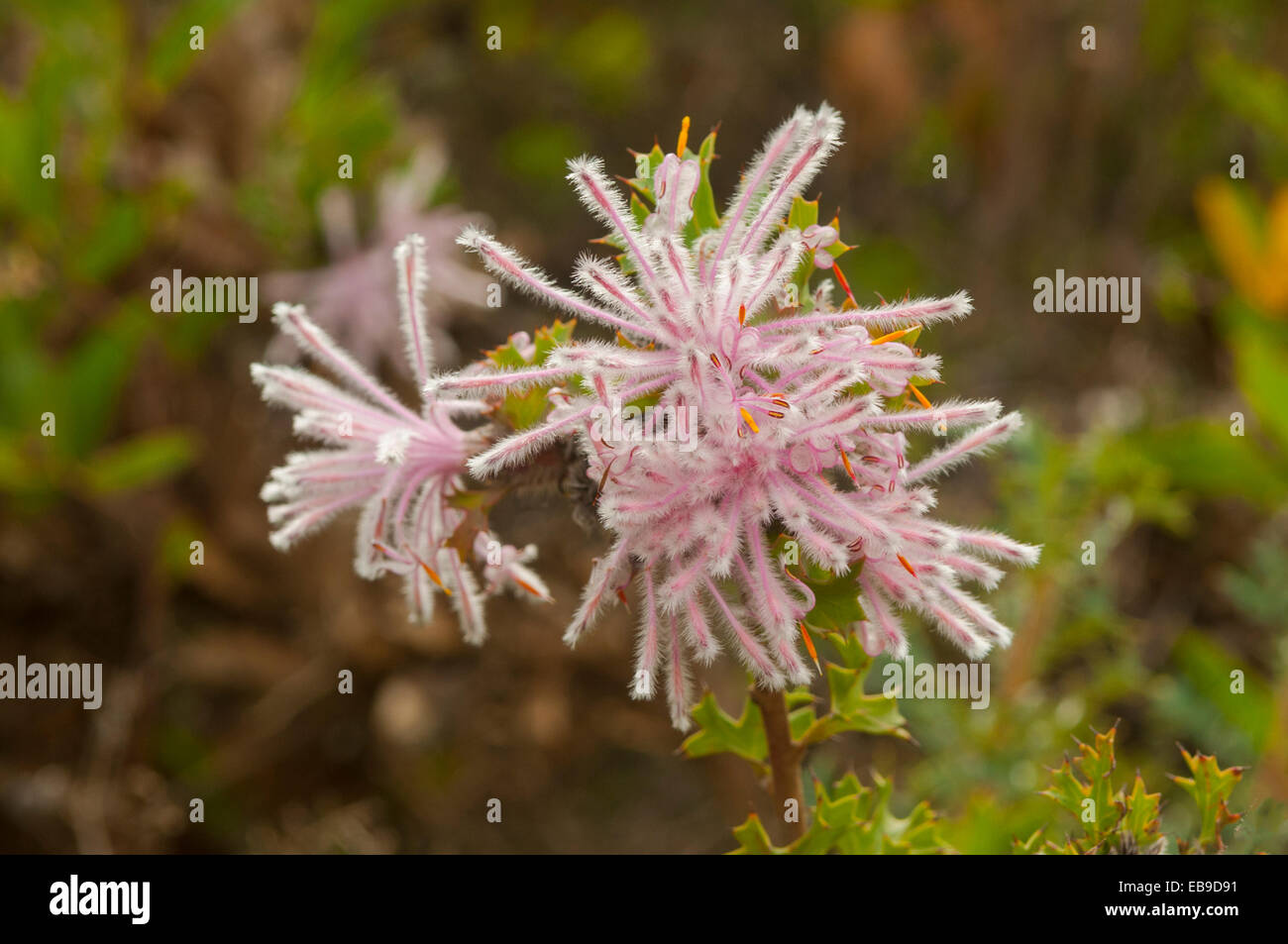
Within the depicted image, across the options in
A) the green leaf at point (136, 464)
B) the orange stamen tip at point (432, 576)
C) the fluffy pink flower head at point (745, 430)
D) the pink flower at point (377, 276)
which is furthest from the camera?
the pink flower at point (377, 276)

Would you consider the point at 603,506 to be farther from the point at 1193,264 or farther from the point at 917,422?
the point at 1193,264

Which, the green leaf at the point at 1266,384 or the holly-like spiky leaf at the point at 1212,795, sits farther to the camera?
the green leaf at the point at 1266,384

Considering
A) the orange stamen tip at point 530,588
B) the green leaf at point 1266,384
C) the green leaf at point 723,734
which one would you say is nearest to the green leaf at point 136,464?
the orange stamen tip at point 530,588

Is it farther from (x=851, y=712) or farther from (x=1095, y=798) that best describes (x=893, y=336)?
(x=1095, y=798)

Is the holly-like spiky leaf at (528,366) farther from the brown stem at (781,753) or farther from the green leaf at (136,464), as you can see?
the green leaf at (136,464)

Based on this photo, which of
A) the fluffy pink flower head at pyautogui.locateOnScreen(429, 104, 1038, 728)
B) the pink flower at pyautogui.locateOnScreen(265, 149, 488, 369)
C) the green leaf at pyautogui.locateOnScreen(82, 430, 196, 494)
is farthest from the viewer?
the pink flower at pyautogui.locateOnScreen(265, 149, 488, 369)

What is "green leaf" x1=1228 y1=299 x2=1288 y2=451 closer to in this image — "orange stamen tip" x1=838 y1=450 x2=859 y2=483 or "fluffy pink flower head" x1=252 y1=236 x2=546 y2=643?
"orange stamen tip" x1=838 y1=450 x2=859 y2=483

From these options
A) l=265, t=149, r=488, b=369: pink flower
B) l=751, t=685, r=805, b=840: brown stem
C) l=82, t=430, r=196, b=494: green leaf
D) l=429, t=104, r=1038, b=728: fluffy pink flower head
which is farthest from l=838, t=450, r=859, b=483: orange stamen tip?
l=82, t=430, r=196, b=494: green leaf
